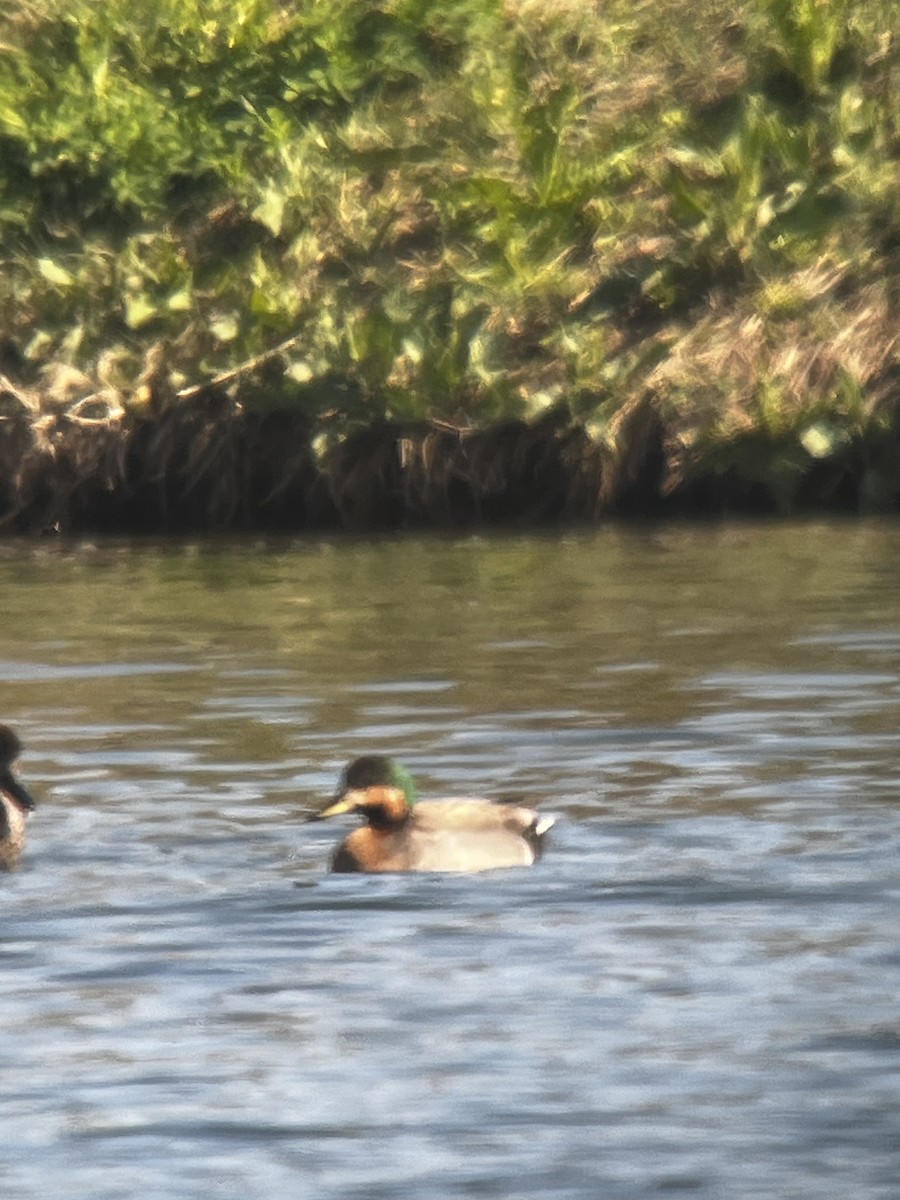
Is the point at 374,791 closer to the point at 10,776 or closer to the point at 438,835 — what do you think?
Result: the point at 438,835

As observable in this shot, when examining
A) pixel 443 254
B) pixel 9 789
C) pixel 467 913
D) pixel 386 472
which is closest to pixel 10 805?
pixel 9 789

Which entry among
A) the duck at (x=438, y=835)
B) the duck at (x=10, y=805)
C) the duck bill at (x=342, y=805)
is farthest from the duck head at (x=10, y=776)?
the duck at (x=438, y=835)

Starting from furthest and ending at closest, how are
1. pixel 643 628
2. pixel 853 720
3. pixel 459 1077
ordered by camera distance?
1. pixel 643 628
2. pixel 853 720
3. pixel 459 1077

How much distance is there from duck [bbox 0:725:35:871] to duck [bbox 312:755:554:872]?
0.83m

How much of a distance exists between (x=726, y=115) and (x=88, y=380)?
370cm

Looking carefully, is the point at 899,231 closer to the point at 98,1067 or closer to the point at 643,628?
the point at 643,628

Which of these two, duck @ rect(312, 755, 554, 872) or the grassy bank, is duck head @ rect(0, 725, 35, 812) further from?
the grassy bank

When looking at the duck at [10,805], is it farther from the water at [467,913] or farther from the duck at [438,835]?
the duck at [438,835]

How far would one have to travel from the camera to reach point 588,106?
18469 millimetres

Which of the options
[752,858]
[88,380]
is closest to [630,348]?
[88,380]

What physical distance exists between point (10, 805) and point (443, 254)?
31.3 ft

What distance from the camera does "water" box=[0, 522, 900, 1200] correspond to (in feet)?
20.1

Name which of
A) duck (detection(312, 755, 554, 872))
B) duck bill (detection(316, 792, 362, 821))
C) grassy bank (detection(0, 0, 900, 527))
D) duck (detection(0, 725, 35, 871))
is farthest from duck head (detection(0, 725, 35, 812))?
grassy bank (detection(0, 0, 900, 527))

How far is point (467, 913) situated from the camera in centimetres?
812
